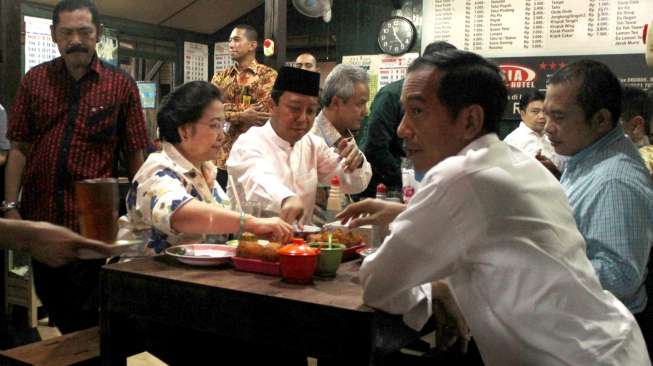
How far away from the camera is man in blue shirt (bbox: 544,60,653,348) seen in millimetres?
2188

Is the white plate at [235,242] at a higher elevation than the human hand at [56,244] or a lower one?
lower

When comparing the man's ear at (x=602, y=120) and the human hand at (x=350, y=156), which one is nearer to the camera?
the man's ear at (x=602, y=120)

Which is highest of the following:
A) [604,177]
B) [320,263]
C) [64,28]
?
[64,28]

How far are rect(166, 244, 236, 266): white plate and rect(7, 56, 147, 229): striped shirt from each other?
1165mm

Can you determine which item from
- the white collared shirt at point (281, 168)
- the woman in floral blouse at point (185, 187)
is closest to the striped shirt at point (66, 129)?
the white collared shirt at point (281, 168)

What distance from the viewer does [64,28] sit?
3268 mm

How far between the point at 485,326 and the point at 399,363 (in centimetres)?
81

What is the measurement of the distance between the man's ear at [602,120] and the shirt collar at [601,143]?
2 centimetres

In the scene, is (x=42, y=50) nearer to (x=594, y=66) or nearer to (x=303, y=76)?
(x=303, y=76)

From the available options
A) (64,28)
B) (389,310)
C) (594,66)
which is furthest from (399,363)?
(64,28)

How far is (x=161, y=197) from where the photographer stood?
247 cm

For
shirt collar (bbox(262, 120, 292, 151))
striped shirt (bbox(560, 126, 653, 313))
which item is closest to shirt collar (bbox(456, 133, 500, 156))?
striped shirt (bbox(560, 126, 653, 313))

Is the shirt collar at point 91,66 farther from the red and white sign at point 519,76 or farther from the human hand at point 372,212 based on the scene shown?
the red and white sign at point 519,76

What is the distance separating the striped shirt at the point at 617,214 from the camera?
85.7 inches
